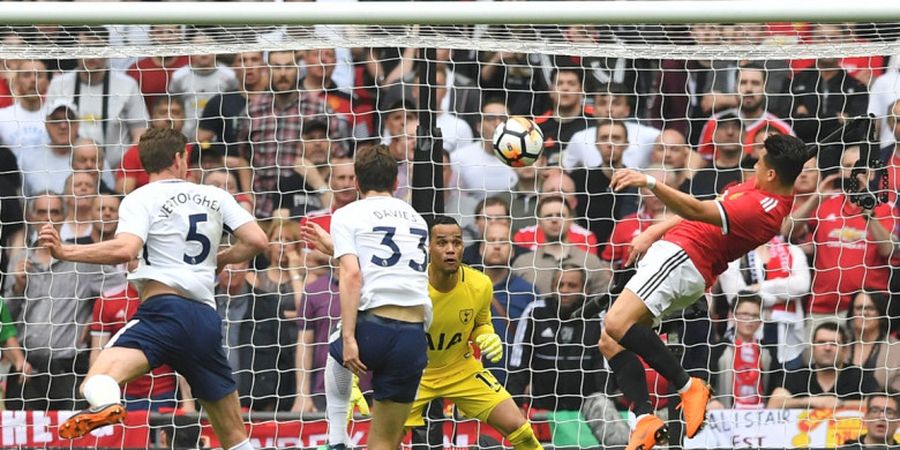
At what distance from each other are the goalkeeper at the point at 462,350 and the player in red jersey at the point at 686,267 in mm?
670

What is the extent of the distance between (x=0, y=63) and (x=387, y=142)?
8.99 ft

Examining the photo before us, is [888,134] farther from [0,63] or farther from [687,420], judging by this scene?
[0,63]

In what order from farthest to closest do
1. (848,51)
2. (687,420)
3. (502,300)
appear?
(502,300) < (848,51) < (687,420)

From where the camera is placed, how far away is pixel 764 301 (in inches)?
384

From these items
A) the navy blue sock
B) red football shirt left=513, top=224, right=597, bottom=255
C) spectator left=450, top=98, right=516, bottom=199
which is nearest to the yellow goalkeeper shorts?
the navy blue sock

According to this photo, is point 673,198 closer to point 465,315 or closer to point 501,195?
point 465,315

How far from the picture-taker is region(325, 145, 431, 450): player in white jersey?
291 inches

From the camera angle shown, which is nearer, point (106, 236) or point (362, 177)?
point (362, 177)

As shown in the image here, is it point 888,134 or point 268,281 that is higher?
point 888,134

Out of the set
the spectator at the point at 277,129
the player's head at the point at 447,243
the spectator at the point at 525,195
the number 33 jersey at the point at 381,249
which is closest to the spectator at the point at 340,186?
the spectator at the point at 277,129

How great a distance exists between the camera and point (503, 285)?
31.8 feet

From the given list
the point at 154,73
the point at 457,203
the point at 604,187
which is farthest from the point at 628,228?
the point at 154,73

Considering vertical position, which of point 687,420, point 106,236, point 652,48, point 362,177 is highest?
point 652,48

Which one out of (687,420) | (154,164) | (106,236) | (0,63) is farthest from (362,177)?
(0,63)
